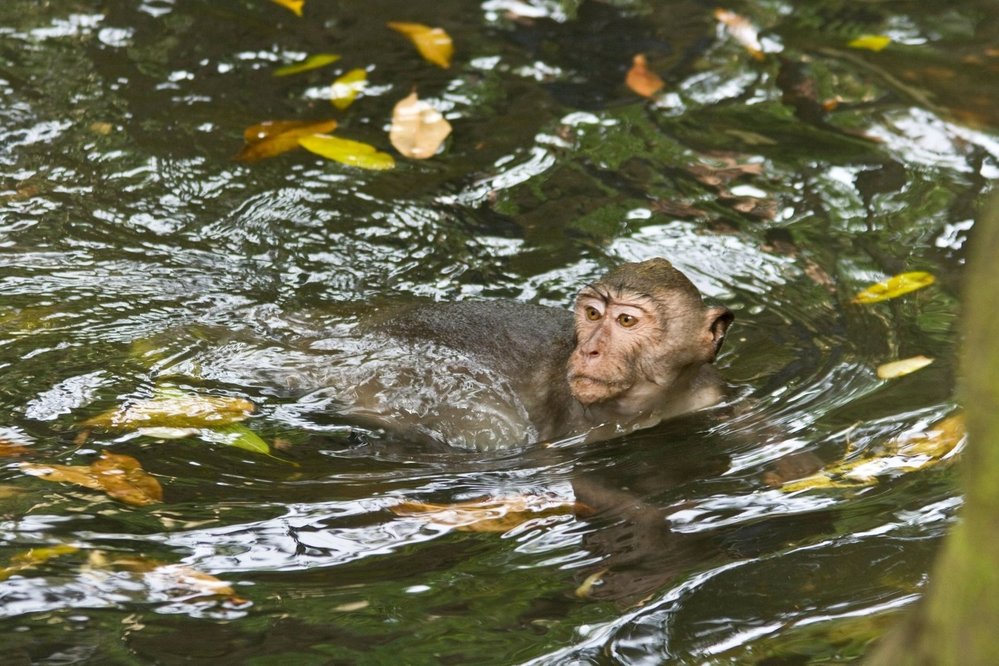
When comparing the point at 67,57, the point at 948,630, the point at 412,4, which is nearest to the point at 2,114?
the point at 67,57

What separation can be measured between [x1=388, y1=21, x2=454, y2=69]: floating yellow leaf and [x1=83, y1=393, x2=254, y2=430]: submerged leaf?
3.82 meters

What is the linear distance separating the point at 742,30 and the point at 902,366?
3948mm

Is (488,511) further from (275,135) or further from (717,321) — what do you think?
(275,135)

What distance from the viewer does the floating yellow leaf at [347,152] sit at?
24.1ft

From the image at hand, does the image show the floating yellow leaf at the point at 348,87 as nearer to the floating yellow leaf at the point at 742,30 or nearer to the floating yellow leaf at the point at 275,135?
the floating yellow leaf at the point at 275,135

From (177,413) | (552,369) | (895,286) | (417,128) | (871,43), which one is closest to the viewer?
(177,413)

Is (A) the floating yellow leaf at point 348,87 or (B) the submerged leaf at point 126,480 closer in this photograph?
(B) the submerged leaf at point 126,480

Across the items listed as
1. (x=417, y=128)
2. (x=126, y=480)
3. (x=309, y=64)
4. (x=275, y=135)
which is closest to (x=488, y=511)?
(x=126, y=480)

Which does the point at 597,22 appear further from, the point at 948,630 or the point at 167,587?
the point at 948,630

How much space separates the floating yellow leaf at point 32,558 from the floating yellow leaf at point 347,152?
3838mm

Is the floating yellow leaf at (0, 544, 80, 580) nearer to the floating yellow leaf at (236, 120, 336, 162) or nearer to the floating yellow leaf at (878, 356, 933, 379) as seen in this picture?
the floating yellow leaf at (878, 356, 933, 379)

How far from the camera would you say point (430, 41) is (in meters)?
8.72

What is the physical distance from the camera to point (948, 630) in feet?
6.59

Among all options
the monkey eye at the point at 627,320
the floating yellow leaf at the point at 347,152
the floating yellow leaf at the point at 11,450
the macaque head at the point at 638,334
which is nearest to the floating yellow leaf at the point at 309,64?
the floating yellow leaf at the point at 347,152
